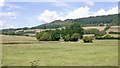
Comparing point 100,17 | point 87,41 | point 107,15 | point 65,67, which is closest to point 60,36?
point 87,41

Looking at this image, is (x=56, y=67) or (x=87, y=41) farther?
(x=87, y=41)

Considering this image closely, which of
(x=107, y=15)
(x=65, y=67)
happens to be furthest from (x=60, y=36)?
(x=107, y=15)

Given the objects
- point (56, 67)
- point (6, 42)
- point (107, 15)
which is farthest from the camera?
point (107, 15)

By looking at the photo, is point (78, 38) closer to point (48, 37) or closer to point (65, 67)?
point (48, 37)

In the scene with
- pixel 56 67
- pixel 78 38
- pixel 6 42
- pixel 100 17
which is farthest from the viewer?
pixel 100 17

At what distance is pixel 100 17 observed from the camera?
588ft

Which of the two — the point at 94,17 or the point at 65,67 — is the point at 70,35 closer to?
the point at 65,67

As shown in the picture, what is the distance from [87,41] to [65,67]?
136 ft

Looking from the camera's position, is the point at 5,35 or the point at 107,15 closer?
the point at 5,35

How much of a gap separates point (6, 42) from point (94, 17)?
135 metres

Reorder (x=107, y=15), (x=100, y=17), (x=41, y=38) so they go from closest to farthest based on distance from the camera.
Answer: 1. (x=41, y=38)
2. (x=107, y=15)
3. (x=100, y=17)

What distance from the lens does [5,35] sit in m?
56.8

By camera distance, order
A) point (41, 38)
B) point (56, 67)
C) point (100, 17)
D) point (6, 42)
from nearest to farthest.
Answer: point (56, 67) → point (6, 42) → point (41, 38) → point (100, 17)

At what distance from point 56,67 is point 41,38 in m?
39.7
